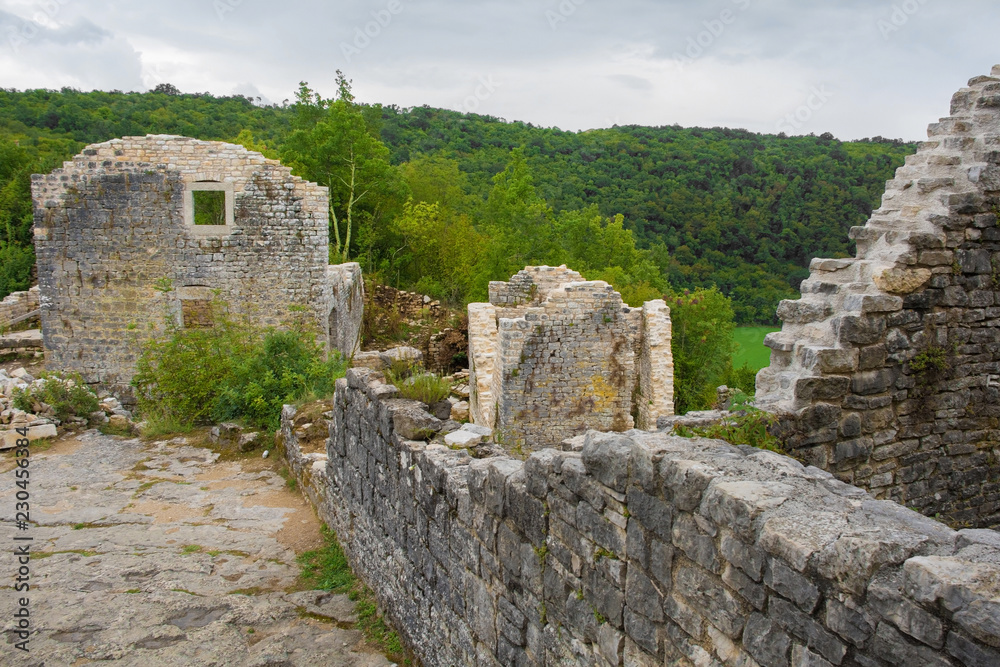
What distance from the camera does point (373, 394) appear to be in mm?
5863

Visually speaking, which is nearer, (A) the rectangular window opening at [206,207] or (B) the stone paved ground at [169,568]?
(B) the stone paved ground at [169,568]

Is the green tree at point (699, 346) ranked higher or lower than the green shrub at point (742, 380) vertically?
higher

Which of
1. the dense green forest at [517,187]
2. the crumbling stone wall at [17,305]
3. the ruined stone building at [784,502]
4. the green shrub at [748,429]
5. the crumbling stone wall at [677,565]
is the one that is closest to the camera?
the crumbling stone wall at [677,565]

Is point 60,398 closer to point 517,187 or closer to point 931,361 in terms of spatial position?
point 931,361

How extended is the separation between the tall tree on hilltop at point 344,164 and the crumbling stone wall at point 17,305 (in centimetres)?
737

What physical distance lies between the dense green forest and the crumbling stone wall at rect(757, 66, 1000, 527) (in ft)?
51.2

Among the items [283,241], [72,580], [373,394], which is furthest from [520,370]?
[72,580]

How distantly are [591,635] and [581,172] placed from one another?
43.2 meters

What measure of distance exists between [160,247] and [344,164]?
26.3 feet

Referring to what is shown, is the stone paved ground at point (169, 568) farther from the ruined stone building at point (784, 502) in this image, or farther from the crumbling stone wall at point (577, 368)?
the crumbling stone wall at point (577, 368)

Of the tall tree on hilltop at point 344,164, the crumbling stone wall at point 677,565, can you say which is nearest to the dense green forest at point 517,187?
the tall tree on hilltop at point 344,164

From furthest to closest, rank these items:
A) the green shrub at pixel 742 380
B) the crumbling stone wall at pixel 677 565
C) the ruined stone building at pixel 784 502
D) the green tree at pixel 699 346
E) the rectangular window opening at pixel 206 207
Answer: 1. the green shrub at pixel 742 380
2. the green tree at pixel 699 346
3. the rectangular window opening at pixel 206 207
4. the ruined stone building at pixel 784 502
5. the crumbling stone wall at pixel 677 565

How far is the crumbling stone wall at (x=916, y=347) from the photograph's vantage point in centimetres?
455

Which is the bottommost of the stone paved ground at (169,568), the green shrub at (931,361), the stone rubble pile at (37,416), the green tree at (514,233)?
the stone paved ground at (169,568)
